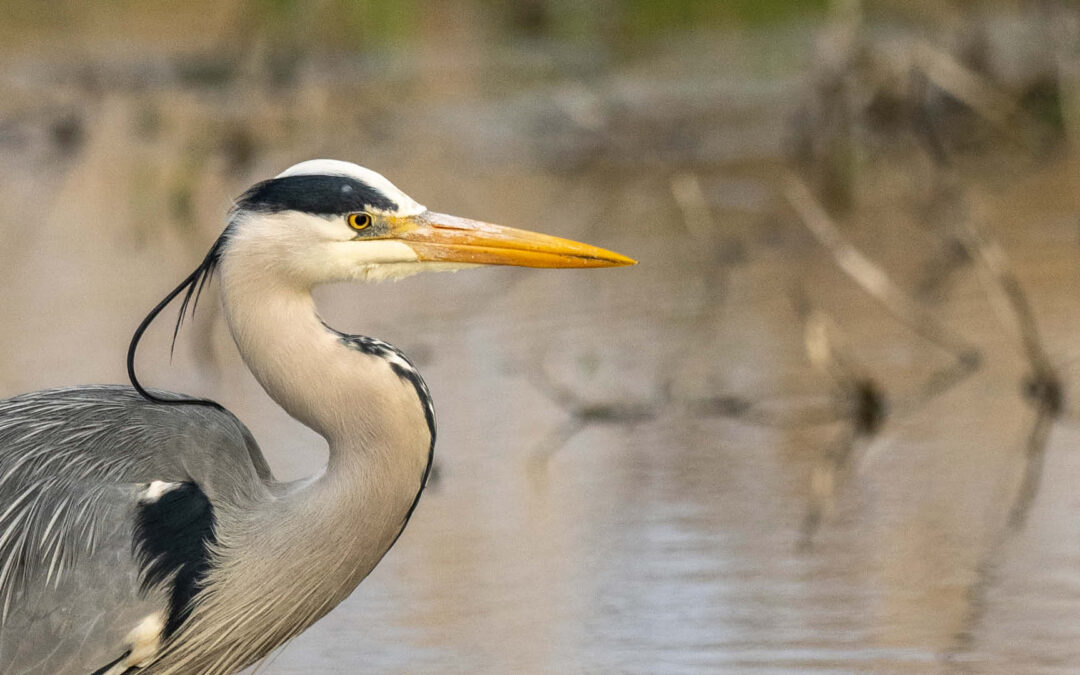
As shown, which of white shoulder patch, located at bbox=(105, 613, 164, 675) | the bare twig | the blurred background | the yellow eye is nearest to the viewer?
white shoulder patch, located at bbox=(105, 613, 164, 675)

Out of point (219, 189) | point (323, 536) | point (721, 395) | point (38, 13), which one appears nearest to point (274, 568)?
point (323, 536)

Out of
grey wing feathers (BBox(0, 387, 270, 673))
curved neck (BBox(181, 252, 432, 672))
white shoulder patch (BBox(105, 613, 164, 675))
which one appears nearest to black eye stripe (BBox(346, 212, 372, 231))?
curved neck (BBox(181, 252, 432, 672))

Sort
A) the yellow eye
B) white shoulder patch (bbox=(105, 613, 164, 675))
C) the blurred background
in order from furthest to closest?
the blurred background, the yellow eye, white shoulder patch (bbox=(105, 613, 164, 675))

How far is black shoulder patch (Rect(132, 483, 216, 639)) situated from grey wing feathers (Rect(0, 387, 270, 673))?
0.03 metres

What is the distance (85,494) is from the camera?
4.08 meters

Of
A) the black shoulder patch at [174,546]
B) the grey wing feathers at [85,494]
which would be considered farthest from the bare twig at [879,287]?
the black shoulder patch at [174,546]

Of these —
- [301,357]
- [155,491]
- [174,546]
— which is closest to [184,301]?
[301,357]

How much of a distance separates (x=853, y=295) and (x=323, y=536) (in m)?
4.31

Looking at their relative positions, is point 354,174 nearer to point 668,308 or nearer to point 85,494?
point 85,494

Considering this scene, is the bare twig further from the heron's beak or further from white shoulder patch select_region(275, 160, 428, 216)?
white shoulder patch select_region(275, 160, 428, 216)

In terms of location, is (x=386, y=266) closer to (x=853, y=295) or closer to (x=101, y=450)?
(x=101, y=450)

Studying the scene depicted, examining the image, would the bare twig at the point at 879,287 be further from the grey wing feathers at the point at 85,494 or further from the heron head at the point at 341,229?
the grey wing feathers at the point at 85,494

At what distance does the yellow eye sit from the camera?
407cm

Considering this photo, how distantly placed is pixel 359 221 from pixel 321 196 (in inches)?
4.3
